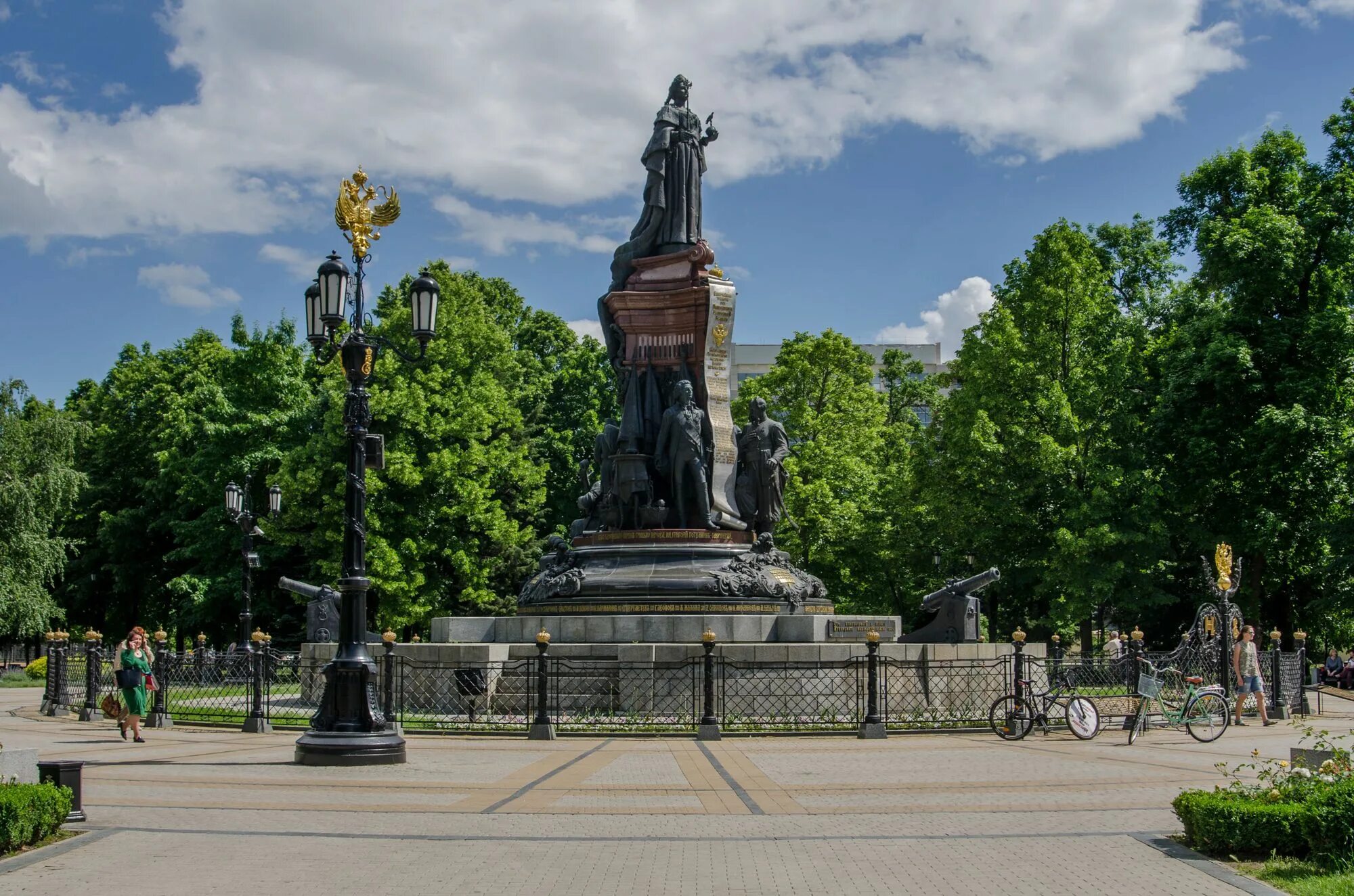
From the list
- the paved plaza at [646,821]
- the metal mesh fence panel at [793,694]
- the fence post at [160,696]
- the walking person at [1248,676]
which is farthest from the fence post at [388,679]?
the walking person at [1248,676]

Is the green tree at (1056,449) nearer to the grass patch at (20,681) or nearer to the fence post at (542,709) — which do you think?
the fence post at (542,709)

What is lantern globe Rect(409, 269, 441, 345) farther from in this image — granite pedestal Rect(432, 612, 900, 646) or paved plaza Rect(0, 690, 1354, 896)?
granite pedestal Rect(432, 612, 900, 646)

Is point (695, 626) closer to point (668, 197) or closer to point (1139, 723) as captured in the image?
point (1139, 723)

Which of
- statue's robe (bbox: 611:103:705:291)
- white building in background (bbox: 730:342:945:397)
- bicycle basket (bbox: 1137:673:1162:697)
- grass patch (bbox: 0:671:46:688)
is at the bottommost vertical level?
grass patch (bbox: 0:671:46:688)

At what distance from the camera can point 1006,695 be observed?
17219mm

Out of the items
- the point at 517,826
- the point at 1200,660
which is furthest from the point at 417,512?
the point at 517,826

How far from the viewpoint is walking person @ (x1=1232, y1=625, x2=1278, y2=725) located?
21141mm

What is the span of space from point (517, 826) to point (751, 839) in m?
1.83

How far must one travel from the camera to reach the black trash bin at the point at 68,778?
9383 mm

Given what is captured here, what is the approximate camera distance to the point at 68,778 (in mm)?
9461

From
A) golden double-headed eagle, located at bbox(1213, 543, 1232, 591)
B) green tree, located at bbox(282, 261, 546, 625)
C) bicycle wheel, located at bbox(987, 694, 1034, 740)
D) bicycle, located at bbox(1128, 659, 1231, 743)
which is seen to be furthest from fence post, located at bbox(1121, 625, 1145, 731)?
green tree, located at bbox(282, 261, 546, 625)

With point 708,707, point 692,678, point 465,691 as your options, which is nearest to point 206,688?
point 465,691

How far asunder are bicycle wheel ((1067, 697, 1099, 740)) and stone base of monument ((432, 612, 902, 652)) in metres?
3.80

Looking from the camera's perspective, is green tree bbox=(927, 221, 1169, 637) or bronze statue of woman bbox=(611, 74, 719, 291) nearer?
bronze statue of woman bbox=(611, 74, 719, 291)
